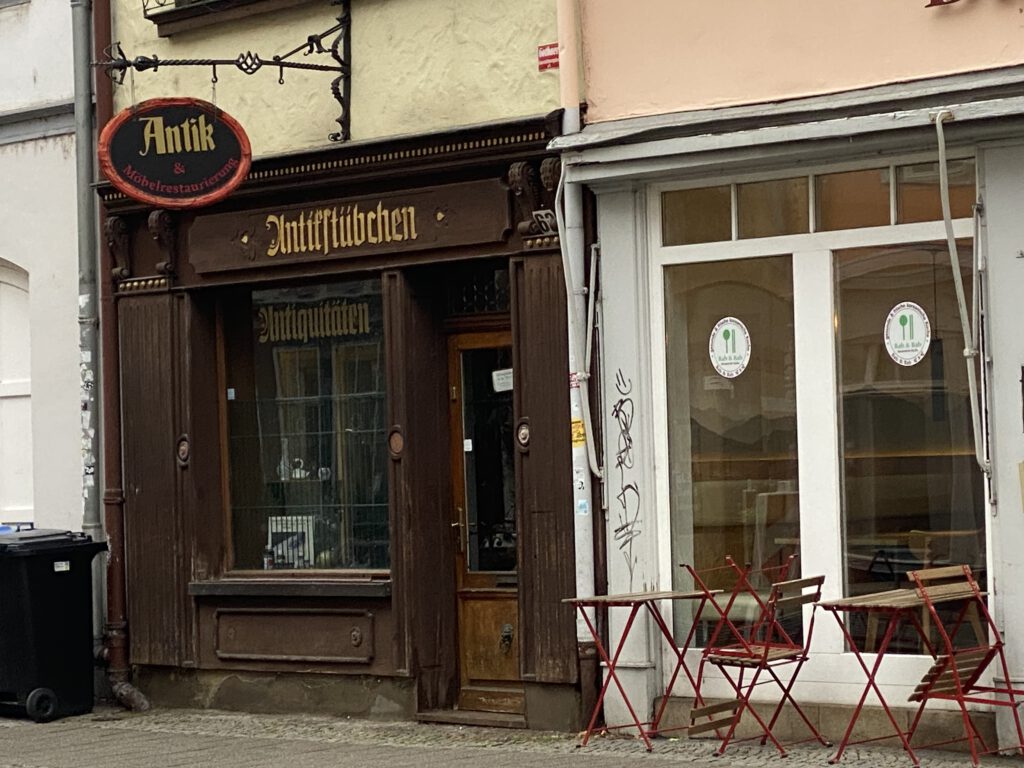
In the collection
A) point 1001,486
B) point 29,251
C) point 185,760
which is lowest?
point 185,760

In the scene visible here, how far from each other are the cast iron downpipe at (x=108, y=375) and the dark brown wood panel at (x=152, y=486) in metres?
0.07

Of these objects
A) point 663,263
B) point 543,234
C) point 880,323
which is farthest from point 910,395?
point 543,234

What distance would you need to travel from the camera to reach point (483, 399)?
40.3 feet

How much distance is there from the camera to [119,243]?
13352 mm

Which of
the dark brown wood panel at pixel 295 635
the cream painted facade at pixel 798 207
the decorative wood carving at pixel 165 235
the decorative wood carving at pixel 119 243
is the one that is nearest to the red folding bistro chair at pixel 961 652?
the cream painted facade at pixel 798 207

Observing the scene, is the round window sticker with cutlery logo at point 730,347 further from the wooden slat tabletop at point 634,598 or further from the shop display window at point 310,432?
the shop display window at point 310,432

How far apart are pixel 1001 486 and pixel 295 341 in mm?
5191

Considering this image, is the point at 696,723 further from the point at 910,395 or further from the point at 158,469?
the point at 158,469

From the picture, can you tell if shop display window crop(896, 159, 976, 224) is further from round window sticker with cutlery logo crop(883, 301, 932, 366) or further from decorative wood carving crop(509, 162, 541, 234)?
decorative wood carving crop(509, 162, 541, 234)

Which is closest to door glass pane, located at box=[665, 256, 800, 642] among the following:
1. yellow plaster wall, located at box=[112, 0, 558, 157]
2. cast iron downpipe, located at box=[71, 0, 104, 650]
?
yellow plaster wall, located at box=[112, 0, 558, 157]

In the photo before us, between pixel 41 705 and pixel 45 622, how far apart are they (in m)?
0.54

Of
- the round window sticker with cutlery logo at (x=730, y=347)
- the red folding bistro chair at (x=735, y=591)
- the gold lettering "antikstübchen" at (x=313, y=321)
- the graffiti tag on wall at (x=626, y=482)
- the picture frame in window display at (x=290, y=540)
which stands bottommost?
the red folding bistro chair at (x=735, y=591)

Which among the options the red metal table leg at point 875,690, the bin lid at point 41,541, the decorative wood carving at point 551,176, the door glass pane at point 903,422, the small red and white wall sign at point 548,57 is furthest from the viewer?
the bin lid at point 41,541

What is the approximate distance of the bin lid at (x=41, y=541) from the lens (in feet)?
41.4
